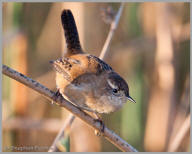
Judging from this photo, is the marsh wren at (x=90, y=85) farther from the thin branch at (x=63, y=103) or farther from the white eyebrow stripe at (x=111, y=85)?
the thin branch at (x=63, y=103)

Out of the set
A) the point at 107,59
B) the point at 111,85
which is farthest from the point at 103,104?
the point at 107,59

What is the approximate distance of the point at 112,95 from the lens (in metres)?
2.32

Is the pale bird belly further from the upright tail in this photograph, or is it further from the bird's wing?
the upright tail

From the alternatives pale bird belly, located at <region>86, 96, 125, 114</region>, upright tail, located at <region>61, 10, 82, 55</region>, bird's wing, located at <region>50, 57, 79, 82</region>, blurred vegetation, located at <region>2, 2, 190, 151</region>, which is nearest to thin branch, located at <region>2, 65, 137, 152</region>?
pale bird belly, located at <region>86, 96, 125, 114</region>

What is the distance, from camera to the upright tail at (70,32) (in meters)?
2.58

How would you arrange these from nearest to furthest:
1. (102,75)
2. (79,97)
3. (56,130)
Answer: (79,97) → (102,75) → (56,130)

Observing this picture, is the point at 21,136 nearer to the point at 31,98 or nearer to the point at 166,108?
the point at 31,98

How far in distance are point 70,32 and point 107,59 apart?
3.67 ft

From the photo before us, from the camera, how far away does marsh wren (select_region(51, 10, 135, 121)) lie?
2.26 m

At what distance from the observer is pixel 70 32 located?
2.60m

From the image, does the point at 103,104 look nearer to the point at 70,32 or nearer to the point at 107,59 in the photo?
the point at 70,32

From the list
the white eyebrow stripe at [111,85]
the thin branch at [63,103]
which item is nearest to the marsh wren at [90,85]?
the white eyebrow stripe at [111,85]

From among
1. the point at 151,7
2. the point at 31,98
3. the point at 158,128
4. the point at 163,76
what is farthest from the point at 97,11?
the point at 158,128

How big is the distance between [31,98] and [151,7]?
1.84m
